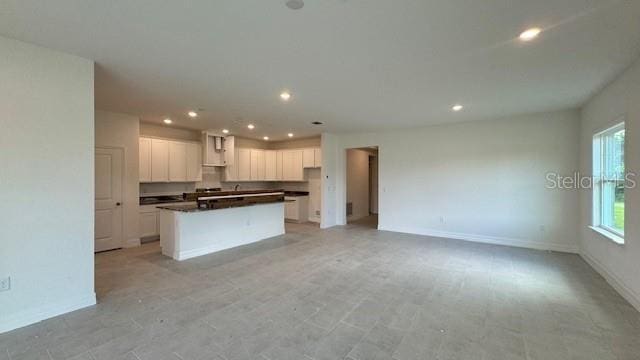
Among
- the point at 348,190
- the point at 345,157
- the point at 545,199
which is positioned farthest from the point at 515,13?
the point at 348,190

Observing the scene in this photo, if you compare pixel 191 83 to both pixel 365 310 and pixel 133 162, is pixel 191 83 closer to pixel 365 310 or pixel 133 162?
pixel 133 162

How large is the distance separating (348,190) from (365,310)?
5.64m

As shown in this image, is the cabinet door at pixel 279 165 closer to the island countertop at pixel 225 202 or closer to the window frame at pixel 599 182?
the island countertop at pixel 225 202

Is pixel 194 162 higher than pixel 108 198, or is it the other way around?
pixel 194 162

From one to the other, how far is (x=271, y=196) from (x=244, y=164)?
243cm

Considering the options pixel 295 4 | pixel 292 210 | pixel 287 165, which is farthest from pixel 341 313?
pixel 287 165

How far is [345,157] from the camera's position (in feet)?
24.8

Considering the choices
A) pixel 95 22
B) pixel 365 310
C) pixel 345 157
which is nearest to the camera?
pixel 95 22

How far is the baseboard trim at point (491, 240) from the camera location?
15.8 ft

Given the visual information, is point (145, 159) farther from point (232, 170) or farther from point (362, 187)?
point (362, 187)

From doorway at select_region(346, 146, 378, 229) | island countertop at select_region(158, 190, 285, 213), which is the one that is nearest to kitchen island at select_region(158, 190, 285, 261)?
island countertop at select_region(158, 190, 285, 213)

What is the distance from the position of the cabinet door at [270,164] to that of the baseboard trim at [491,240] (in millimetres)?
3819

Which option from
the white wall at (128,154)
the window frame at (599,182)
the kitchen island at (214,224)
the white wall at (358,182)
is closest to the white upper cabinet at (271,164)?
the white wall at (358,182)

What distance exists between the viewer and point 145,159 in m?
5.65
